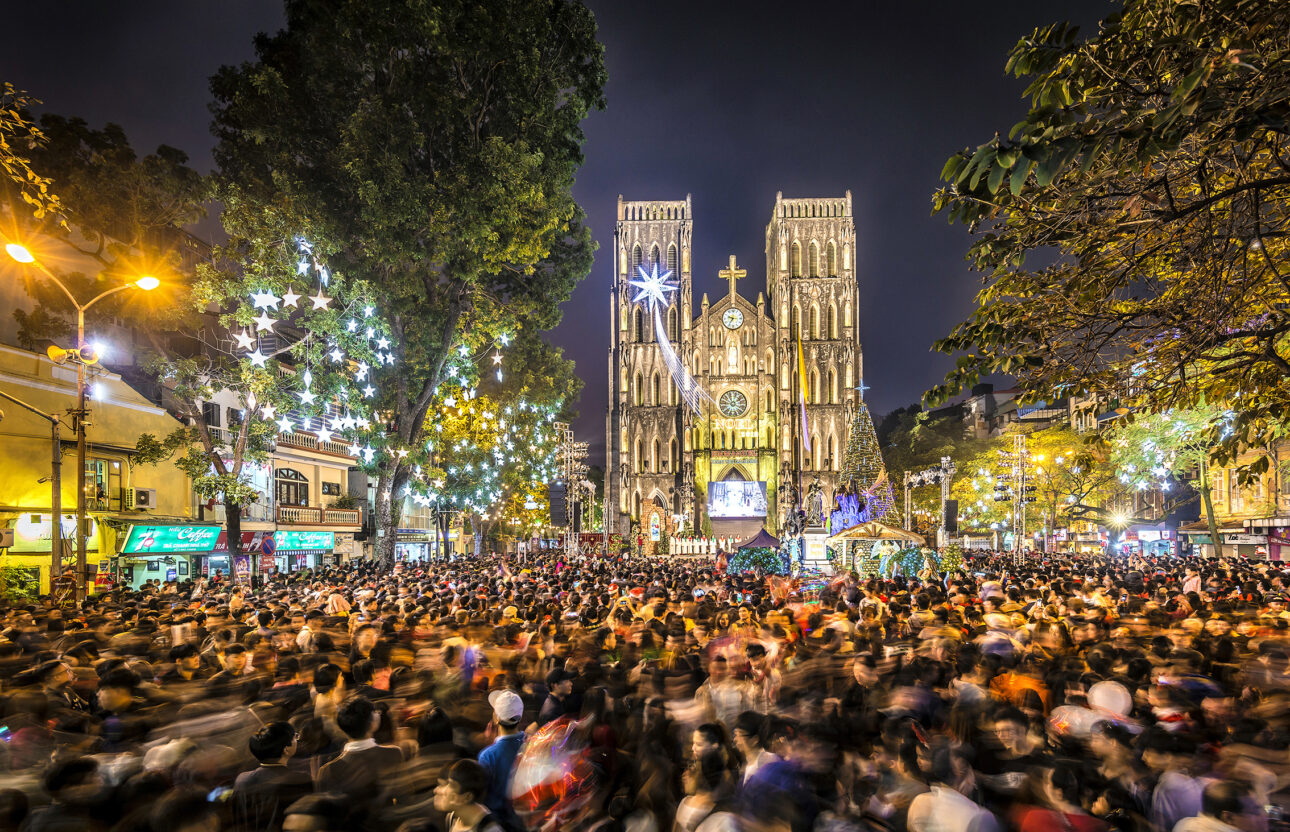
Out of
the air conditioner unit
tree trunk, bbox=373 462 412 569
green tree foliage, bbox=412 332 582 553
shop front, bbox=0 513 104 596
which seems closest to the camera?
shop front, bbox=0 513 104 596

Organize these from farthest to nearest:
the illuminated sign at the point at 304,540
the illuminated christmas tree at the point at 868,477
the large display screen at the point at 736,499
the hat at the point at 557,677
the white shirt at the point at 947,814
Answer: the large display screen at the point at 736,499
the illuminated christmas tree at the point at 868,477
the illuminated sign at the point at 304,540
the hat at the point at 557,677
the white shirt at the point at 947,814

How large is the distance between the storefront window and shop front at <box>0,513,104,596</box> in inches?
366

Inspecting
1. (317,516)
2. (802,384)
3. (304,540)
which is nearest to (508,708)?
(304,540)

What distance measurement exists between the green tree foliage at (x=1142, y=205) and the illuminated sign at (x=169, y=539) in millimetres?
Answer: 23785

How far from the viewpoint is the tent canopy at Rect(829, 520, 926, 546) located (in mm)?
22333

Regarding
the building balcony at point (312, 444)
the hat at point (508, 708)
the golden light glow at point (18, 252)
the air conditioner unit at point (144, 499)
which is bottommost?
the hat at point (508, 708)

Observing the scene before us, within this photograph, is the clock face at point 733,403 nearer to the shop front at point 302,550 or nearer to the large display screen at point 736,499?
the large display screen at point 736,499

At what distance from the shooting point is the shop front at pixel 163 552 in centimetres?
2261

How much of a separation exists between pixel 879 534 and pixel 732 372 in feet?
163

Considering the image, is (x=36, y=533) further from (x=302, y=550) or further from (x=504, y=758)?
(x=504, y=758)

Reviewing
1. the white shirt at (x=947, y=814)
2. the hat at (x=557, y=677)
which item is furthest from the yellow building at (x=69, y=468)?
the white shirt at (x=947, y=814)

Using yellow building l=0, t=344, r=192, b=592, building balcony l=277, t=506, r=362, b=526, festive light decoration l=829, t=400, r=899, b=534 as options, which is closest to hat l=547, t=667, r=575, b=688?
yellow building l=0, t=344, r=192, b=592

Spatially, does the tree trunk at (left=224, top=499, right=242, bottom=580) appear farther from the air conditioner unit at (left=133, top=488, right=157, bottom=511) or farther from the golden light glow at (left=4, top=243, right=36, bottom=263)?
the golden light glow at (left=4, top=243, right=36, bottom=263)

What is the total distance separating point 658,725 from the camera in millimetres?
5344
